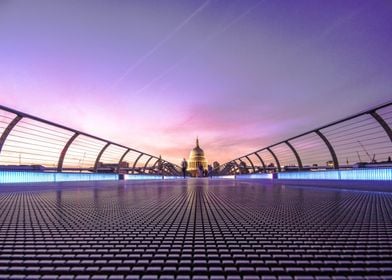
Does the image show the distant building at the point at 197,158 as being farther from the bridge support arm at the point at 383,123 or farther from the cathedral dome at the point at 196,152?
the bridge support arm at the point at 383,123

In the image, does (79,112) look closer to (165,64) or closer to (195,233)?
(165,64)

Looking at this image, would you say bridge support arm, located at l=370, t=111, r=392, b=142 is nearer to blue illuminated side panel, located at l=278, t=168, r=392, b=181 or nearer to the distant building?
blue illuminated side panel, located at l=278, t=168, r=392, b=181

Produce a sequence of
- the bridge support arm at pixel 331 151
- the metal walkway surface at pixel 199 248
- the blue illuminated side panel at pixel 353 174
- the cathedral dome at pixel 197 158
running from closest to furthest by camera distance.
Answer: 1. the metal walkway surface at pixel 199 248
2. the blue illuminated side panel at pixel 353 174
3. the bridge support arm at pixel 331 151
4. the cathedral dome at pixel 197 158

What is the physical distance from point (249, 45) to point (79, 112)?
13.1m

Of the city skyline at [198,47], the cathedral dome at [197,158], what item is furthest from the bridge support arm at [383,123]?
the cathedral dome at [197,158]

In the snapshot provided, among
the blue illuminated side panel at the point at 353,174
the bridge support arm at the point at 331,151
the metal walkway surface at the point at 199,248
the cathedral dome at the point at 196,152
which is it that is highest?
the cathedral dome at the point at 196,152

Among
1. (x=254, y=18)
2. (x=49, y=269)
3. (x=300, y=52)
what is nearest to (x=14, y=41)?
(x=254, y=18)

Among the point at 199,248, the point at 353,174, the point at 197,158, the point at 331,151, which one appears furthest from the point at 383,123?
the point at 197,158

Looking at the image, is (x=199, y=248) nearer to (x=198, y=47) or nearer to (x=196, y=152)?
(x=198, y=47)

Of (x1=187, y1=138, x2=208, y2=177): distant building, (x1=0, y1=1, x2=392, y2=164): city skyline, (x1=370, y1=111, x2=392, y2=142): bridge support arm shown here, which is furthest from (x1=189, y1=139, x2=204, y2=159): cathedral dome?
(x1=370, y1=111, x2=392, y2=142): bridge support arm

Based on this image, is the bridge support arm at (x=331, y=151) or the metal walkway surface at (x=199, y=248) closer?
the metal walkway surface at (x=199, y=248)

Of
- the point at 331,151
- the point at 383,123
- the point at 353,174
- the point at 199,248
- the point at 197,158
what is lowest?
the point at 199,248

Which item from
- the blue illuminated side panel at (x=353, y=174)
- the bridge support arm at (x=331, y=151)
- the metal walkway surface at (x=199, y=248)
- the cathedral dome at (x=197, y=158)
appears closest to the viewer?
the metal walkway surface at (x=199, y=248)

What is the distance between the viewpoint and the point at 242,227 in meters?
1.25
